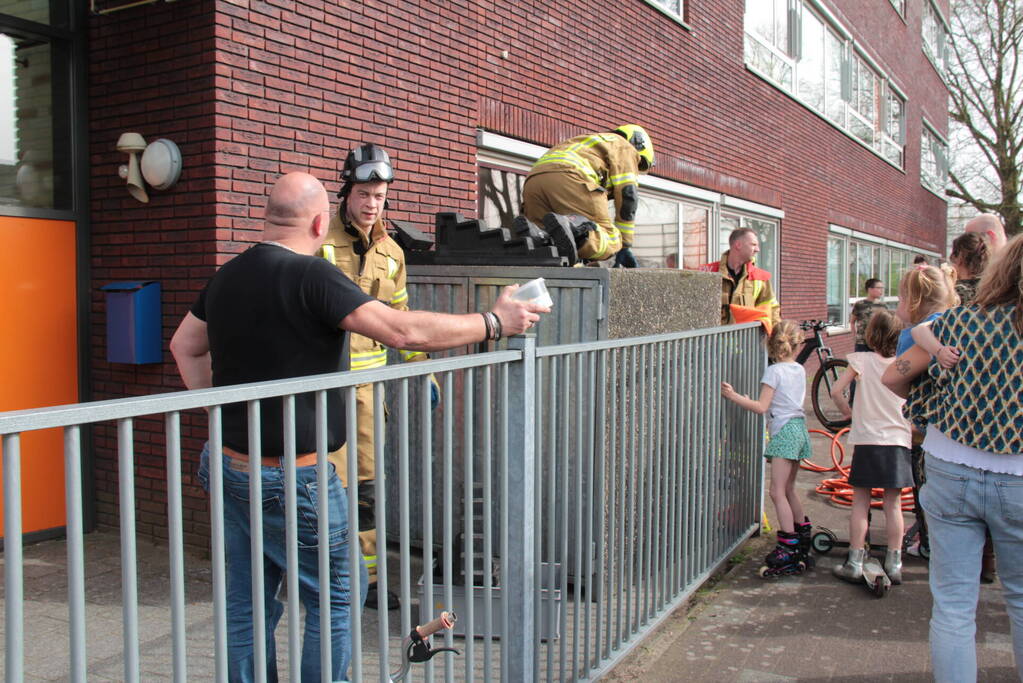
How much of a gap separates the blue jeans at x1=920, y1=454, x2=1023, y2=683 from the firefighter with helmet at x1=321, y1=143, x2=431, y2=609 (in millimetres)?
2014

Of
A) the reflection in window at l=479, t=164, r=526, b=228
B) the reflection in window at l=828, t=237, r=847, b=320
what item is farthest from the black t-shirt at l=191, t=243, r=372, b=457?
the reflection in window at l=828, t=237, r=847, b=320

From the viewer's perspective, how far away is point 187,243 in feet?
15.6

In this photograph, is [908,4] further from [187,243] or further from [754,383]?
[187,243]

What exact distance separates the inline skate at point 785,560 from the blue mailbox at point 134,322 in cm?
345

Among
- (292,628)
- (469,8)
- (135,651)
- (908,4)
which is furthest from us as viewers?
(908,4)

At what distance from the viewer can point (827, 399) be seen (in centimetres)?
1200

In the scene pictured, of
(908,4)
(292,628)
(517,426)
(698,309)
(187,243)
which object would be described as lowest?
(292,628)

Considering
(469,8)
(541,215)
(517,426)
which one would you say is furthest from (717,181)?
(517,426)

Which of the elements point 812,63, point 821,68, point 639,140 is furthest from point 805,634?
point 821,68

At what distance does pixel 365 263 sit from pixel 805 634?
8.39ft

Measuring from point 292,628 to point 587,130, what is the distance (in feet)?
22.1

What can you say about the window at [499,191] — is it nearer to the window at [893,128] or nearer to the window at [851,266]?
the window at [851,266]

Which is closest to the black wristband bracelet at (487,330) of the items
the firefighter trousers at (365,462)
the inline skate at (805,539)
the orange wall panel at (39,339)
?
the firefighter trousers at (365,462)

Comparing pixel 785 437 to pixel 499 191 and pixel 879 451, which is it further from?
pixel 499 191
